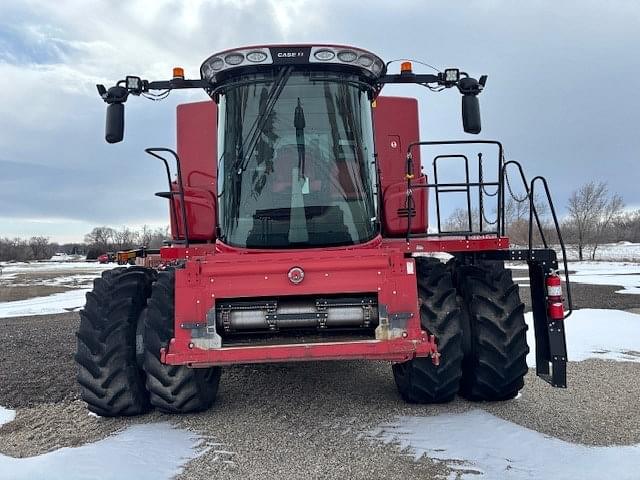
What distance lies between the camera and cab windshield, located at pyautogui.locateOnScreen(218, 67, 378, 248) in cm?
499

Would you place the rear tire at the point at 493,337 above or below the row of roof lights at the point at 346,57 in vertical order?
below

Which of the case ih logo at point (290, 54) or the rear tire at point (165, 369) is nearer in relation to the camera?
the rear tire at point (165, 369)

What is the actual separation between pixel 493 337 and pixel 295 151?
2406 mm

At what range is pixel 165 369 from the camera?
480 centimetres

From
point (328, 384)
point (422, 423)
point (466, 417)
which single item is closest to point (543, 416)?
point (466, 417)

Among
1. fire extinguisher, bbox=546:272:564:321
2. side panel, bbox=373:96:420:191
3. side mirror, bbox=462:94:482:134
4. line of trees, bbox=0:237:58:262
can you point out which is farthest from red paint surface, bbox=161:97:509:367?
line of trees, bbox=0:237:58:262

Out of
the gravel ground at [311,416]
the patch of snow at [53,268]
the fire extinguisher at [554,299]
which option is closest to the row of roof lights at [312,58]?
the fire extinguisher at [554,299]

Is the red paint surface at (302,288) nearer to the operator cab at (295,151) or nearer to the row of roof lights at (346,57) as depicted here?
the operator cab at (295,151)

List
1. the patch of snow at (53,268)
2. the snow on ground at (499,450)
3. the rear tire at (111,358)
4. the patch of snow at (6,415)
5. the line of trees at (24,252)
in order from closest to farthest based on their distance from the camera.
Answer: the snow on ground at (499,450) < the rear tire at (111,358) < the patch of snow at (6,415) < the patch of snow at (53,268) < the line of trees at (24,252)

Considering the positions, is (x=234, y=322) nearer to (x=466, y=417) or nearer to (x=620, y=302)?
(x=466, y=417)

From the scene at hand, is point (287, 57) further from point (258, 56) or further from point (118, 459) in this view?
point (118, 459)

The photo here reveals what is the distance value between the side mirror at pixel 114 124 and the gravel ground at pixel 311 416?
8.77 ft

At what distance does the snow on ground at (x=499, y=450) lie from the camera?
3.71 meters

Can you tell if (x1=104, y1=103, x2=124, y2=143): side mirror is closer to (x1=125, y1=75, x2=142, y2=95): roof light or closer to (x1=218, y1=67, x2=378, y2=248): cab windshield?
(x1=125, y1=75, x2=142, y2=95): roof light
